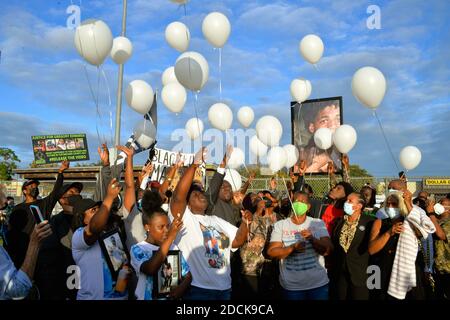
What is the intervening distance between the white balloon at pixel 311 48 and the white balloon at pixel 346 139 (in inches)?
62.2

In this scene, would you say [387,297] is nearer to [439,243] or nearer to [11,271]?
[439,243]

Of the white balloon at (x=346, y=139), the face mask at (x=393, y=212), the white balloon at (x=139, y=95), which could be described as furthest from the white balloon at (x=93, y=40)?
the white balloon at (x=346, y=139)

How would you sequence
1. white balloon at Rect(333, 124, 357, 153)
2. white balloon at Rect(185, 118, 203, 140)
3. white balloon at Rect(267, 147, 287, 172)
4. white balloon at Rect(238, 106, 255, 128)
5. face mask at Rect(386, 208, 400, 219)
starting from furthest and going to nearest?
white balloon at Rect(333, 124, 357, 153), white balloon at Rect(238, 106, 255, 128), white balloon at Rect(267, 147, 287, 172), white balloon at Rect(185, 118, 203, 140), face mask at Rect(386, 208, 400, 219)

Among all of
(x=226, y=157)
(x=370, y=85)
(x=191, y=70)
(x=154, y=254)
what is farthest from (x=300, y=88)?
(x=154, y=254)

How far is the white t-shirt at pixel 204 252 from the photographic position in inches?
145

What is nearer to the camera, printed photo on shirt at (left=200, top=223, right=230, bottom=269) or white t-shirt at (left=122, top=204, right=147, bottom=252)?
printed photo on shirt at (left=200, top=223, right=230, bottom=269)

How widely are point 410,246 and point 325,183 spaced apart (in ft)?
31.9

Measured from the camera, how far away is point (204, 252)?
372 centimetres

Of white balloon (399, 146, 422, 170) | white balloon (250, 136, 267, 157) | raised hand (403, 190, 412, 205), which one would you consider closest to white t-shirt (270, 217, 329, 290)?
raised hand (403, 190, 412, 205)

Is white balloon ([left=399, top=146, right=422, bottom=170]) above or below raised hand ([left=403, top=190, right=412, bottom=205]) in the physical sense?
above

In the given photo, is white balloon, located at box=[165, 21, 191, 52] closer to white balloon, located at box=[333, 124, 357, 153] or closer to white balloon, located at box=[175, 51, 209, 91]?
white balloon, located at box=[175, 51, 209, 91]

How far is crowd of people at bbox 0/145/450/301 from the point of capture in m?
3.11

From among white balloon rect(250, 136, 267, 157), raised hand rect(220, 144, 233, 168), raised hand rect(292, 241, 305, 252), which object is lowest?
raised hand rect(292, 241, 305, 252)

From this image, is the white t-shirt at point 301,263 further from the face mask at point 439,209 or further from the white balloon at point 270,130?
the white balloon at point 270,130
